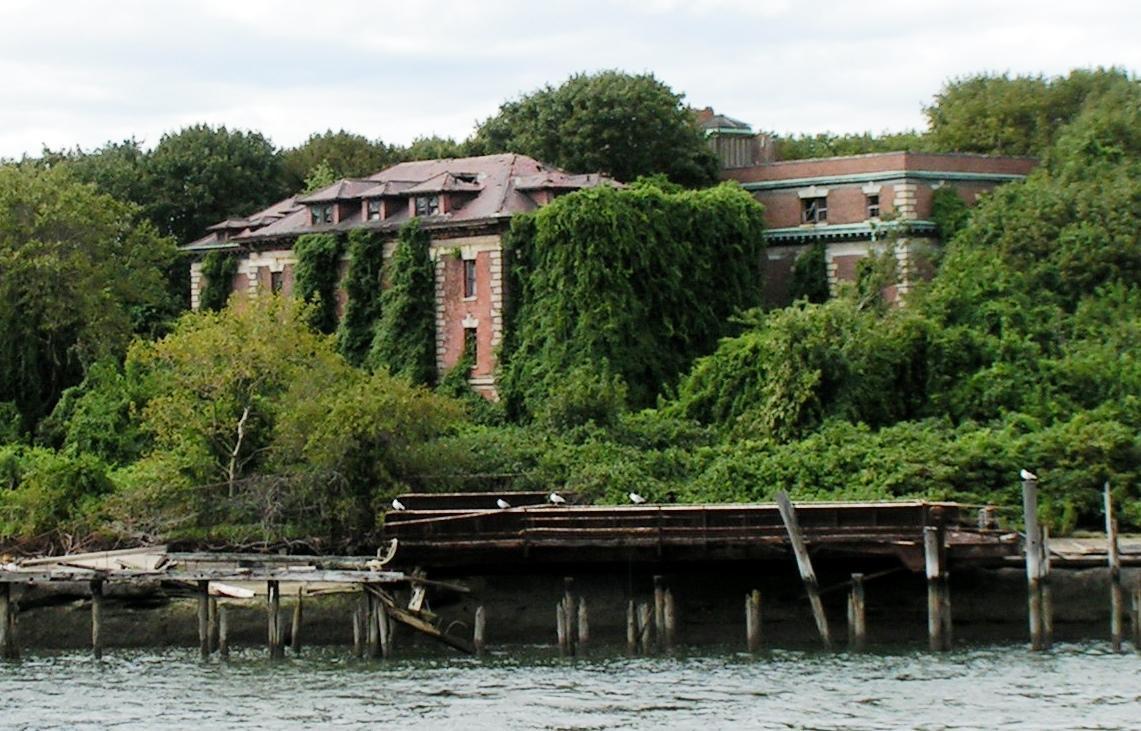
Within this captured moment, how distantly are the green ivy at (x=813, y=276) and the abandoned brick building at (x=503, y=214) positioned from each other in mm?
256

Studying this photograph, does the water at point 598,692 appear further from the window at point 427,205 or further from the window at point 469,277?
the window at point 427,205

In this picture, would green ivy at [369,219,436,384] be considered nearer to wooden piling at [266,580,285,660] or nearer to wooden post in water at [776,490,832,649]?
wooden piling at [266,580,285,660]

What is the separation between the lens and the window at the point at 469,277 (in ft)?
270

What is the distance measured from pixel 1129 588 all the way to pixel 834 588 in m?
7.24

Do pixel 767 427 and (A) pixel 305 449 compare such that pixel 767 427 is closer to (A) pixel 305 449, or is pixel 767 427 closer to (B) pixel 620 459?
(B) pixel 620 459

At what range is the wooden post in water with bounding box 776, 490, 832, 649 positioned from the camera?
5344cm

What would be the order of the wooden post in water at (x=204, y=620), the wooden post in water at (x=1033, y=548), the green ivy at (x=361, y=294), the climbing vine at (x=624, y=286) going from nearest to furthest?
the wooden post in water at (x=1033, y=548)
the wooden post in water at (x=204, y=620)
the climbing vine at (x=624, y=286)
the green ivy at (x=361, y=294)

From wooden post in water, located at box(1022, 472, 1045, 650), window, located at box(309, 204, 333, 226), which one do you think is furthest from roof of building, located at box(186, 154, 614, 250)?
wooden post in water, located at box(1022, 472, 1045, 650)

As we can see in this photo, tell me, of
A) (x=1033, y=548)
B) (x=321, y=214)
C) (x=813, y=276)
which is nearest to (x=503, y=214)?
(x=321, y=214)

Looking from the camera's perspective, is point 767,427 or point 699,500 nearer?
point 699,500

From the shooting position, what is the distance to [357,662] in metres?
55.5

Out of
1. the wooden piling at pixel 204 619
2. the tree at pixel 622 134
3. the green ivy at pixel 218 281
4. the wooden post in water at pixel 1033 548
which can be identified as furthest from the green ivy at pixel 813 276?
the wooden piling at pixel 204 619

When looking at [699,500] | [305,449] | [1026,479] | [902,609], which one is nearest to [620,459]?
[699,500]

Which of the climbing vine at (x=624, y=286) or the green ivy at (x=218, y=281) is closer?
the climbing vine at (x=624, y=286)
